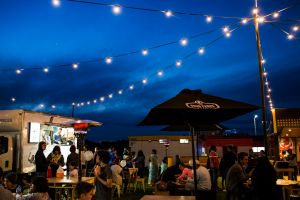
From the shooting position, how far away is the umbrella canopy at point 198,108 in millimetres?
5202

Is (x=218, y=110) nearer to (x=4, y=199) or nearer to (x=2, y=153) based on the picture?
(x=4, y=199)

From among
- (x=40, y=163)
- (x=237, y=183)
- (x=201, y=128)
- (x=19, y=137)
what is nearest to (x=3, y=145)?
(x=19, y=137)

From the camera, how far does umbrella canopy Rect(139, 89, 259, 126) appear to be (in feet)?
17.1

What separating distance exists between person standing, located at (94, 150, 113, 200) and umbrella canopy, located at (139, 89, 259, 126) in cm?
109

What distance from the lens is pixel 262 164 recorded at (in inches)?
246

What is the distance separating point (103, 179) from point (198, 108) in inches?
82.9

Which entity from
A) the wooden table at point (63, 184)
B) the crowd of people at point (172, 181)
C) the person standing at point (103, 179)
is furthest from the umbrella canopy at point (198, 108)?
the wooden table at point (63, 184)

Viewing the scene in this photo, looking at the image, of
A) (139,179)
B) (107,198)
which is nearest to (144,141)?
(139,179)

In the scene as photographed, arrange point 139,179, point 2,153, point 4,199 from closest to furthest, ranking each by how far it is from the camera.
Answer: point 4,199
point 2,153
point 139,179

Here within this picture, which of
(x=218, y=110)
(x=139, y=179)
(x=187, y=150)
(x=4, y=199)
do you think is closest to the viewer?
(x=4, y=199)

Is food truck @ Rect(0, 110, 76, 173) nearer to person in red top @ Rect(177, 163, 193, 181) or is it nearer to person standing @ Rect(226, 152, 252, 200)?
person in red top @ Rect(177, 163, 193, 181)

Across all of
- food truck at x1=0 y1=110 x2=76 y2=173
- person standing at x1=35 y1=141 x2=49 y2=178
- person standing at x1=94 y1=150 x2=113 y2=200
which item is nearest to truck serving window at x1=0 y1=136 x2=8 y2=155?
food truck at x1=0 y1=110 x2=76 y2=173

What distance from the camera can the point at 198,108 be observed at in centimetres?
521

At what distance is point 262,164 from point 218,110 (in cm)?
179
